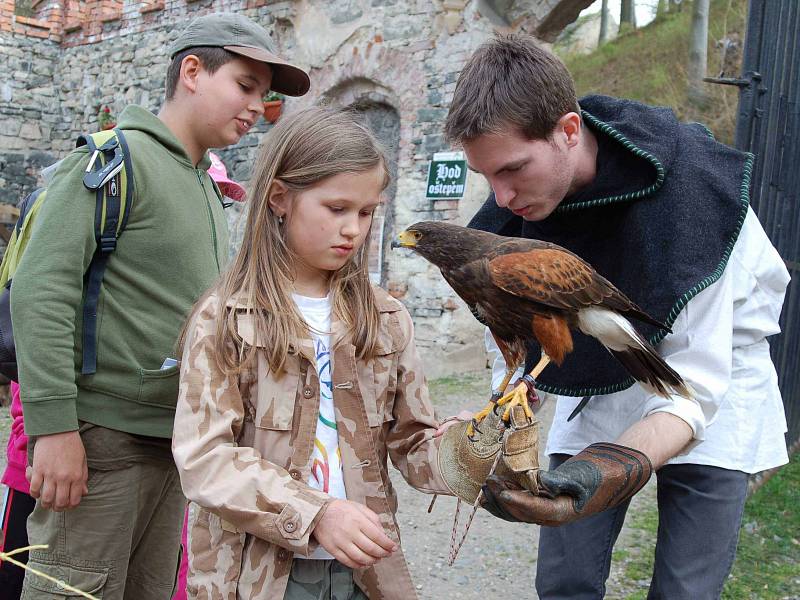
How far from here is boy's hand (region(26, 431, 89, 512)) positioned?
2.05 m

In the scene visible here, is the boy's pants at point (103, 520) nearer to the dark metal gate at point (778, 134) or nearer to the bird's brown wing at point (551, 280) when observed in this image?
the bird's brown wing at point (551, 280)

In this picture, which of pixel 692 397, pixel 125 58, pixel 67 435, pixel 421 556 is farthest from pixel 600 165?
pixel 125 58

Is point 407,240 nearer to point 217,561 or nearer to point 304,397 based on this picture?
point 304,397

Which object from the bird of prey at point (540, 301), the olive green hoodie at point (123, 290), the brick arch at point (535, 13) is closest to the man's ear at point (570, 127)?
the bird of prey at point (540, 301)

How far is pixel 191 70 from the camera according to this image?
8.40 ft

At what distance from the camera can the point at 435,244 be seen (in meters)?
1.93

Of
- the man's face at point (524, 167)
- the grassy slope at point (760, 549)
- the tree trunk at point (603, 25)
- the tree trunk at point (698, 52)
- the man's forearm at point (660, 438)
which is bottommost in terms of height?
the grassy slope at point (760, 549)

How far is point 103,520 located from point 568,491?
1.39 metres

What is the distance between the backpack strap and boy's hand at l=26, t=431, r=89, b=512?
22 centimetres

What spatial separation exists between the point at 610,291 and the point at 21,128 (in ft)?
48.4

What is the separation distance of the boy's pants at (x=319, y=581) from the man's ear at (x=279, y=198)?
0.88 metres

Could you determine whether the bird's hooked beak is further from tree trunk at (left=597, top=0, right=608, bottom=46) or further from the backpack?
tree trunk at (left=597, top=0, right=608, bottom=46)

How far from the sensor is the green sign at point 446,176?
8.65 m

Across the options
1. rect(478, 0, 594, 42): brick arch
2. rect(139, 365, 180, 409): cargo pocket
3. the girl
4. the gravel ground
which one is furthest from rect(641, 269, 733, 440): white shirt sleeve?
rect(478, 0, 594, 42): brick arch
